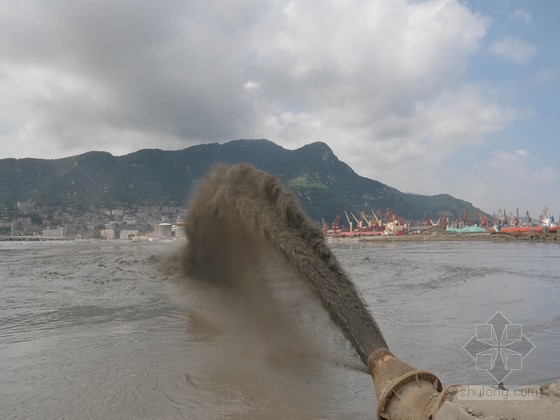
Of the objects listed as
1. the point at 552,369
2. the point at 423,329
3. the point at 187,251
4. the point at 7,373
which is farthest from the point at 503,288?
the point at 7,373

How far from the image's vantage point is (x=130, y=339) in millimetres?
8266

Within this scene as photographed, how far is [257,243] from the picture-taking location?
35.4 ft

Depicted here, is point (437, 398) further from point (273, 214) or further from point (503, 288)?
point (503, 288)

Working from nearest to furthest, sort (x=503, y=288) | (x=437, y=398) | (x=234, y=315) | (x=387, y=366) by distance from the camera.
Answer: (x=437, y=398)
(x=387, y=366)
(x=234, y=315)
(x=503, y=288)

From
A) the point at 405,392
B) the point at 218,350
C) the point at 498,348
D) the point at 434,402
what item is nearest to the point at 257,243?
the point at 218,350

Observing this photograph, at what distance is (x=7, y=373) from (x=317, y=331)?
5643 millimetres

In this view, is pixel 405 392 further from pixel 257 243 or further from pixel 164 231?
pixel 164 231

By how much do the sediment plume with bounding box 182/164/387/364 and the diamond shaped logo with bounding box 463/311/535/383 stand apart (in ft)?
7.73

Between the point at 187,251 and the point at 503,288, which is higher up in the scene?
the point at 187,251

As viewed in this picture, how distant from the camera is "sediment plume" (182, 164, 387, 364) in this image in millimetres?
6191

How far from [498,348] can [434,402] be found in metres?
5.26

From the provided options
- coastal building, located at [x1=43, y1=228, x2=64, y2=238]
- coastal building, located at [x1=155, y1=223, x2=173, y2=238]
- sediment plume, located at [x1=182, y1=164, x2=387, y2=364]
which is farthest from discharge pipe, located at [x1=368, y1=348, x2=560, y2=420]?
coastal building, located at [x1=43, y1=228, x2=64, y2=238]

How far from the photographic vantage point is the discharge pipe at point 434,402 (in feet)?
11.2

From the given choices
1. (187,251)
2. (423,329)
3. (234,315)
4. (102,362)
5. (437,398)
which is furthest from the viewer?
(187,251)
